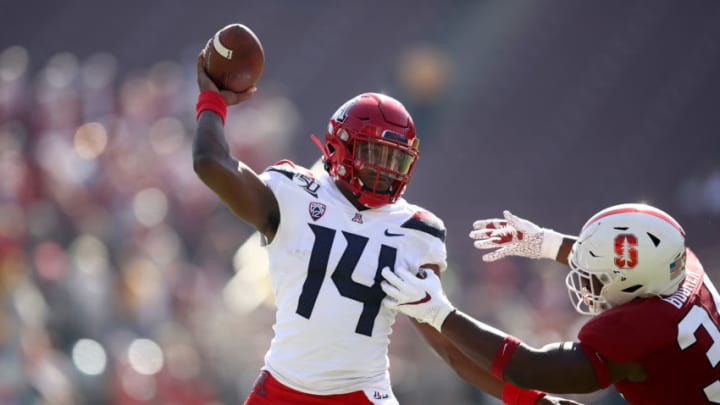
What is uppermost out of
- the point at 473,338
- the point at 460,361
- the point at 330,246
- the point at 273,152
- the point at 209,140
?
the point at 273,152

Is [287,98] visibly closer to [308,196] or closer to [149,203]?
[149,203]

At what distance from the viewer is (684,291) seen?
3275 millimetres

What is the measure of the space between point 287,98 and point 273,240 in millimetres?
9179

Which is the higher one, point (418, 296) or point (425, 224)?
point (425, 224)

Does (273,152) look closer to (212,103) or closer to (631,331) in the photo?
(212,103)

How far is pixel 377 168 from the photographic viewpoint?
3.49 metres

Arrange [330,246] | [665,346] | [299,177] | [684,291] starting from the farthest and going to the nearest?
[299,177], [330,246], [684,291], [665,346]

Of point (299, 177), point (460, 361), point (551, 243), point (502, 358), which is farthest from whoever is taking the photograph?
point (551, 243)

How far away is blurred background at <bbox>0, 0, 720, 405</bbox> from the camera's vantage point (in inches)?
273

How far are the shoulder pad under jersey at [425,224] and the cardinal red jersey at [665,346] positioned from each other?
2.22 ft

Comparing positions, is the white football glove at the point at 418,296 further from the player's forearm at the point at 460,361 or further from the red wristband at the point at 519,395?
the red wristband at the point at 519,395

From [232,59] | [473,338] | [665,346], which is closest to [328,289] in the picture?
[473,338]

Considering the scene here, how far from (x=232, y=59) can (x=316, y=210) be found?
24.5 inches

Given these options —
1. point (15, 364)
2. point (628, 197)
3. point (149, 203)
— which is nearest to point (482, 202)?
point (628, 197)
